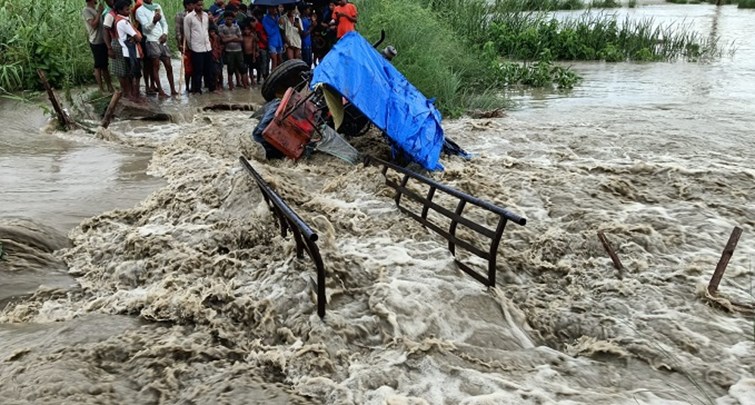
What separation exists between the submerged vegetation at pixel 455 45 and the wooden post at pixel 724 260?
5.97 meters

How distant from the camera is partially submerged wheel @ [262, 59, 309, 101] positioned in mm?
7746

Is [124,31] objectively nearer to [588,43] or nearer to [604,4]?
[588,43]

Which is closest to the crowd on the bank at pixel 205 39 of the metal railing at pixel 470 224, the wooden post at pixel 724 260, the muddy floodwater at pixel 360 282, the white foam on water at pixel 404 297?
the muddy floodwater at pixel 360 282

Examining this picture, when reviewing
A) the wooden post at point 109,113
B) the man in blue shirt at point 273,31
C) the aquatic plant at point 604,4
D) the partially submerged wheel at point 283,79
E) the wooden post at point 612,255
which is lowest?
the wooden post at point 612,255

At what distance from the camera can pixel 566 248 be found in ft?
16.5

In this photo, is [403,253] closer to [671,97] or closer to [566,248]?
[566,248]

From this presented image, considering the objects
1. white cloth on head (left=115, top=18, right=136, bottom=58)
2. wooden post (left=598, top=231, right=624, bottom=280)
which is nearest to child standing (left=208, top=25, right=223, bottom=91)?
white cloth on head (left=115, top=18, right=136, bottom=58)

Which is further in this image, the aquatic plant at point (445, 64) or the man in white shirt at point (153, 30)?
the aquatic plant at point (445, 64)

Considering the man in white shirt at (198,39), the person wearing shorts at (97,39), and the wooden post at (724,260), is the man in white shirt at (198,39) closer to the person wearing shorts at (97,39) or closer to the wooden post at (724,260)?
the person wearing shorts at (97,39)

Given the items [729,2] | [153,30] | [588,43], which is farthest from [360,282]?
[729,2]

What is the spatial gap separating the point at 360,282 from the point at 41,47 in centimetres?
801

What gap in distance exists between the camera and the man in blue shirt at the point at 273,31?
410 inches

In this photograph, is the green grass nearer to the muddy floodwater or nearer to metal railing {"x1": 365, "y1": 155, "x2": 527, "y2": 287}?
the muddy floodwater

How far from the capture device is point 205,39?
9383mm
